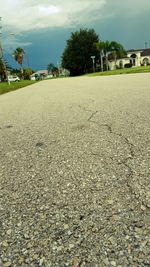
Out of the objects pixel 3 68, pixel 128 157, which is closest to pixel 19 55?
pixel 3 68

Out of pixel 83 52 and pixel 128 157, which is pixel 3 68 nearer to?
pixel 83 52

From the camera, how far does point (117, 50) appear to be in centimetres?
7075

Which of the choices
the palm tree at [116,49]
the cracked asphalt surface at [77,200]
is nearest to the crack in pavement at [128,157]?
the cracked asphalt surface at [77,200]

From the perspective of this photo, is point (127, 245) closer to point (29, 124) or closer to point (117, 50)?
point (29, 124)

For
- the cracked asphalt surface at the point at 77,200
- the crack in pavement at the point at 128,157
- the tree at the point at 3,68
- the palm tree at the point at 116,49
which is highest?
the palm tree at the point at 116,49

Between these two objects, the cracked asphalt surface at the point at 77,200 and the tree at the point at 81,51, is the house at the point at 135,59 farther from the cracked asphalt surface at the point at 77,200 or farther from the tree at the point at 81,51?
the cracked asphalt surface at the point at 77,200

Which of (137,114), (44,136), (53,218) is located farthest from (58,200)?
(137,114)

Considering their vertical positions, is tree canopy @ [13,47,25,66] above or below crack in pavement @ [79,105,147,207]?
above

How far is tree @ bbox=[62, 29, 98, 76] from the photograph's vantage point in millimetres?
73562

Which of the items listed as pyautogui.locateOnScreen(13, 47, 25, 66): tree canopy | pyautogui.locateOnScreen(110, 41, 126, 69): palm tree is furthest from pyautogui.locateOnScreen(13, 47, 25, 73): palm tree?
pyautogui.locateOnScreen(110, 41, 126, 69): palm tree

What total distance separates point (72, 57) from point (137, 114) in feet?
240

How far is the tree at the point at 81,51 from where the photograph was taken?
7356cm

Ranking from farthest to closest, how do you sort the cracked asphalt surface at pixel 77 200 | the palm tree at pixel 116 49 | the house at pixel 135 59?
the house at pixel 135 59, the palm tree at pixel 116 49, the cracked asphalt surface at pixel 77 200

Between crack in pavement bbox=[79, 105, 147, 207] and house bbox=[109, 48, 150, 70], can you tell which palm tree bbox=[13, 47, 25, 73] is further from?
crack in pavement bbox=[79, 105, 147, 207]
